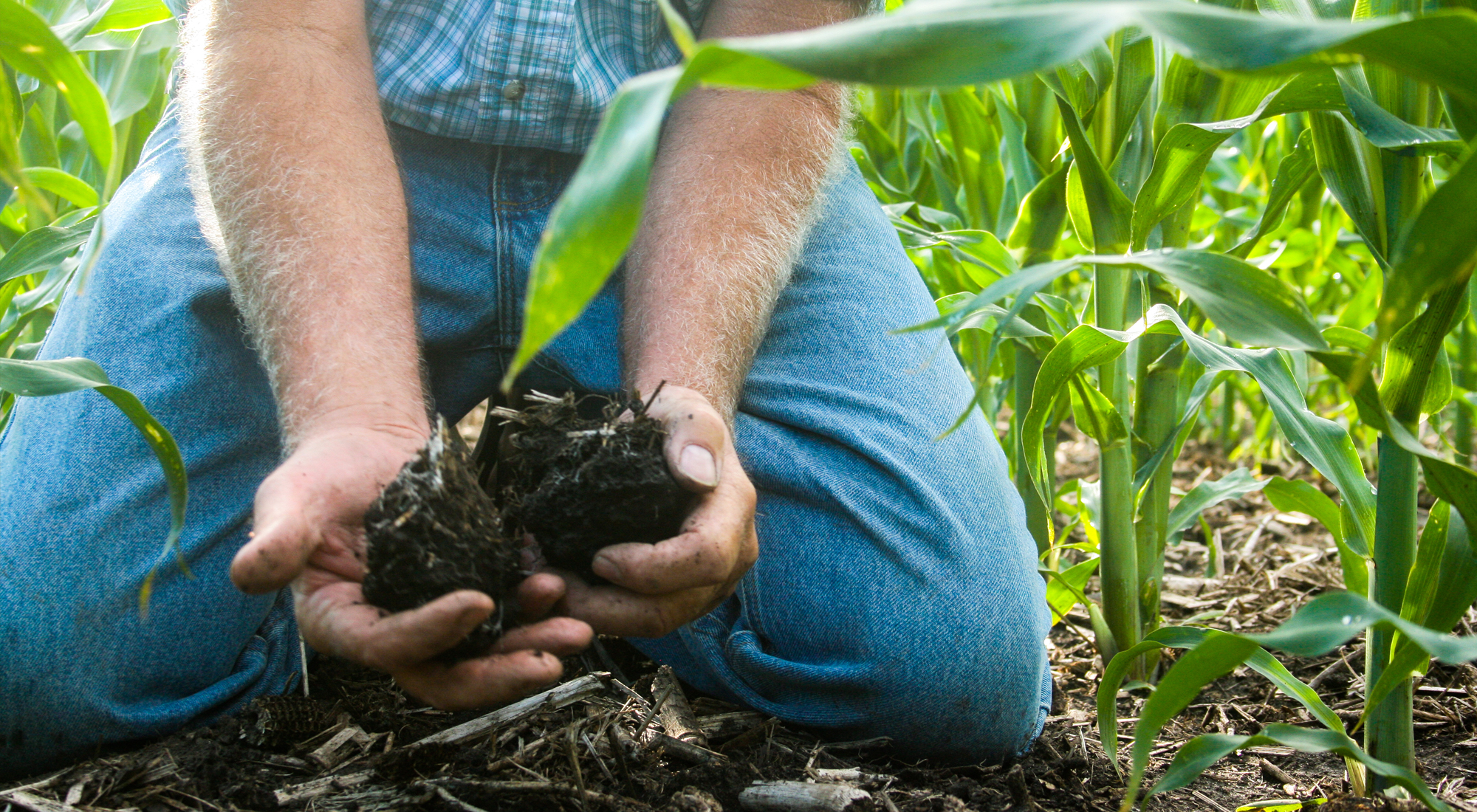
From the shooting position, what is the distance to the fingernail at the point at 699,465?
77 centimetres

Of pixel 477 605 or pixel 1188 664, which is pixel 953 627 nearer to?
pixel 1188 664

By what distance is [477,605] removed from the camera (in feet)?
2.15

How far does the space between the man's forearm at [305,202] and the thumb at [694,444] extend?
10.6 inches

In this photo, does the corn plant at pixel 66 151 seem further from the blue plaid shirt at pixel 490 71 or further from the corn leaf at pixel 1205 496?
the corn leaf at pixel 1205 496

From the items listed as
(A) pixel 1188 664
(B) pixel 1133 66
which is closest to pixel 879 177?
(B) pixel 1133 66

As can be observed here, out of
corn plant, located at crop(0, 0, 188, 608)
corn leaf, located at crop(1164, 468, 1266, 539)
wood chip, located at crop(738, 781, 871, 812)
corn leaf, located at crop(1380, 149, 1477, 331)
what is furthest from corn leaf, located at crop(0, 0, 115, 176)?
corn leaf, located at crop(1164, 468, 1266, 539)

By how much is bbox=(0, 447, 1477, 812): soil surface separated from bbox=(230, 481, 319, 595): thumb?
10.2 inches

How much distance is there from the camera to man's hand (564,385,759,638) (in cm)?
75

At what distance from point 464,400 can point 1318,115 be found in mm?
1045

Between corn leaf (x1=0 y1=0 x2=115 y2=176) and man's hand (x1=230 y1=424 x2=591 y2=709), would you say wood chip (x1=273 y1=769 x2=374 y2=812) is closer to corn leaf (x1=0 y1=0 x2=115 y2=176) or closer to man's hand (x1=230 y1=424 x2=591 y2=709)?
man's hand (x1=230 y1=424 x2=591 y2=709)

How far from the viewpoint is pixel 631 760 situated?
92 cm

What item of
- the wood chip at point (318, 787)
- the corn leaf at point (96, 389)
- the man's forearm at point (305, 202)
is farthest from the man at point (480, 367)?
the wood chip at point (318, 787)

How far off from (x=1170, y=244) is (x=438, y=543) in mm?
955

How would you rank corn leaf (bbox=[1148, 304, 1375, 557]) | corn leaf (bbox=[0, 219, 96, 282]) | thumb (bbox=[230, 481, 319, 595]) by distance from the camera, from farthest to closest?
1. corn leaf (bbox=[0, 219, 96, 282])
2. corn leaf (bbox=[1148, 304, 1375, 557])
3. thumb (bbox=[230, 481, 319, 595])
